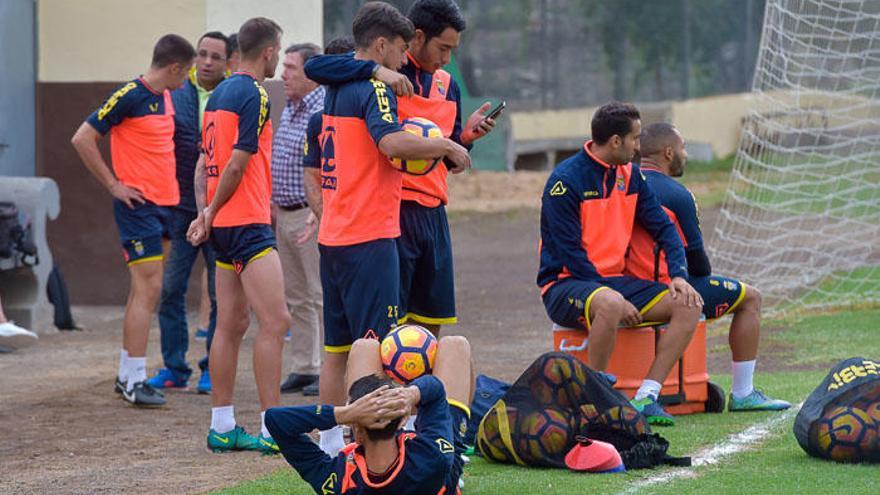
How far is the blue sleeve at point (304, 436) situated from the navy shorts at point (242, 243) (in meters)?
2.17

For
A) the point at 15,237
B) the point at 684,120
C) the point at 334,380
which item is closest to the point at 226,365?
the point at 334,380

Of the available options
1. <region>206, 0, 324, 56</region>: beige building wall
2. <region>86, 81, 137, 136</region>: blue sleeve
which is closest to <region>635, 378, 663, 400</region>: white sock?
<region>86, 81, 137, 136</region>: blue sleeve

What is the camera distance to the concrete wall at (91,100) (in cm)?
1505

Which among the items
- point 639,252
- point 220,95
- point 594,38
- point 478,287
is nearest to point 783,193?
point 478,287

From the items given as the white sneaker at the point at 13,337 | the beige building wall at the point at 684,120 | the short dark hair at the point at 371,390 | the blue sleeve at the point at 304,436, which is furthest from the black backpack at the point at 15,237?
the beige building wall at the point at 684,120

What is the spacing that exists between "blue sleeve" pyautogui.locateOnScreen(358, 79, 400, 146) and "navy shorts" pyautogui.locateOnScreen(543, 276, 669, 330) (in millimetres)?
2053

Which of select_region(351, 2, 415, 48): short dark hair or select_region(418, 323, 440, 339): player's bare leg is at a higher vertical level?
select_region(351, 2, 415, 48): short dark hair

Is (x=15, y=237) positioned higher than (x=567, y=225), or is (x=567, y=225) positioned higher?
(x=567, y=225)

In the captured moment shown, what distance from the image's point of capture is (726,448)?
752 cm

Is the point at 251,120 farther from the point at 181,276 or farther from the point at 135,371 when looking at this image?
the point at 181,276

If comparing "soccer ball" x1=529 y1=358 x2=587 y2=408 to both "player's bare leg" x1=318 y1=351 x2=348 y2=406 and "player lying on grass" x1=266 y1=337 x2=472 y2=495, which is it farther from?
"player lying on grass" x1=266 y1=337 x2=472 y2=495

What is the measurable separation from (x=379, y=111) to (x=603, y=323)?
86.5 inches

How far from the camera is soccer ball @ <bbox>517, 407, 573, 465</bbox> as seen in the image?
6961mm

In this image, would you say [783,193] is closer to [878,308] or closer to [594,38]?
[878,308]
